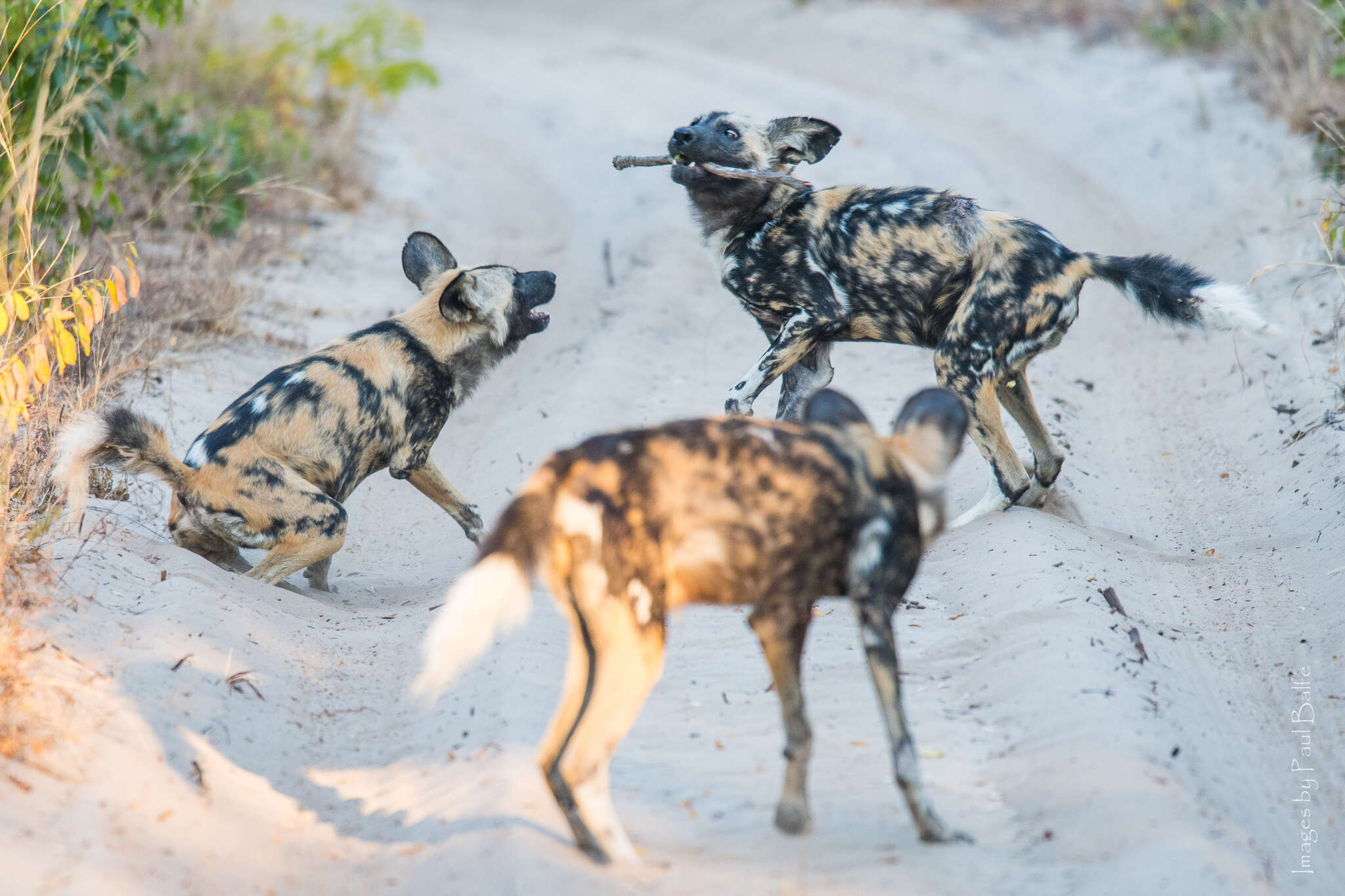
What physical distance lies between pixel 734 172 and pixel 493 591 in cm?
320

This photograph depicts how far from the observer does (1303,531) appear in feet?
15.6

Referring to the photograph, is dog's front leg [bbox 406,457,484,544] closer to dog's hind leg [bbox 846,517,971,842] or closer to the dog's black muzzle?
the dog's black muzzle

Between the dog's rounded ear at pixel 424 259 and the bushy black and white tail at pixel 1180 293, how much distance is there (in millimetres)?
2808

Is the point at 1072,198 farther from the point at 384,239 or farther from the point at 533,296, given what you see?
the point at 533,296

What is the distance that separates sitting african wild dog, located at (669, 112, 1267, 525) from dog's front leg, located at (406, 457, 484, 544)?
120 centimetres

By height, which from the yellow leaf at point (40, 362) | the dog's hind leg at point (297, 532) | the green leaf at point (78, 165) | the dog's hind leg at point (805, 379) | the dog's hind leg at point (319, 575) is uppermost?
the yellow leaf at point (40, 362)

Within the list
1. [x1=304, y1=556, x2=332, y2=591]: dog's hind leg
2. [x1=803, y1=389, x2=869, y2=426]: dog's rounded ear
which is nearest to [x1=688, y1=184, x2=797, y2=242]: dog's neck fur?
[x1=304, y1=556, x2=332, y2=591]: dog's hind leg

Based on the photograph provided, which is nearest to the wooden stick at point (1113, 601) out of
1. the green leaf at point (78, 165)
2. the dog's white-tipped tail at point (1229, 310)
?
the dog's white-tipped tail at point (1229, 310)

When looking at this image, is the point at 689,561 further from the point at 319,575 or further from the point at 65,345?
the point at 319,575

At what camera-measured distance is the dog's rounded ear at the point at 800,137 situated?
5.56 m

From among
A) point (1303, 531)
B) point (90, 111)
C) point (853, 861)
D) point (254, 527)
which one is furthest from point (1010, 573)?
point (90, 111)

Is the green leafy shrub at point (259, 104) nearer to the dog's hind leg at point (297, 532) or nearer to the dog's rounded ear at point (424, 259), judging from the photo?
the dog's rounded ear at point (424, 259)

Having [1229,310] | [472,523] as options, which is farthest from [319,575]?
[1229,310]

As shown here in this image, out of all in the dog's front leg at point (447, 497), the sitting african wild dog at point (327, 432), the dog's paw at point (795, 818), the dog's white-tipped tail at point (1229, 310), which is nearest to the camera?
the dog's paw at point (795, 818)
